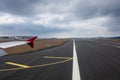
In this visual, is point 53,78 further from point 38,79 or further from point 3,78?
point 3,78

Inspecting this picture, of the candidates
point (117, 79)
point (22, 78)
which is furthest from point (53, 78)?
point (117, 79)

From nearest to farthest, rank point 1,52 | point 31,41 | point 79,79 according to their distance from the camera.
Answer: point 79,79 < point 1,52 < point 31,41

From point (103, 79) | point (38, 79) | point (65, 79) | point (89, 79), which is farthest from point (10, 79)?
point (103, 79)

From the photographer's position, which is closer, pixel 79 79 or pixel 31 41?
pixel 79 79

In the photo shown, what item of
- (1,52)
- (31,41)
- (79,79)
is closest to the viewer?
(79,79)

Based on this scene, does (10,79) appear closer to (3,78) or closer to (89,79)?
(3,78)

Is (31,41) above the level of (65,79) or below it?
above

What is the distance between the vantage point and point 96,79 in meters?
6.96

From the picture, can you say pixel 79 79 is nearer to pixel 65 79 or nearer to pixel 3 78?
pixel 65 79

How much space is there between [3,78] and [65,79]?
2627mm

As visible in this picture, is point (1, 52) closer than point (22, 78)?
No

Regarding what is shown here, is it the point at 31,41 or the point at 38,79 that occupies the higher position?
the point at 31,41

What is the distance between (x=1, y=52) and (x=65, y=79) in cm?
365

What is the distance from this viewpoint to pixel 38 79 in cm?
689
